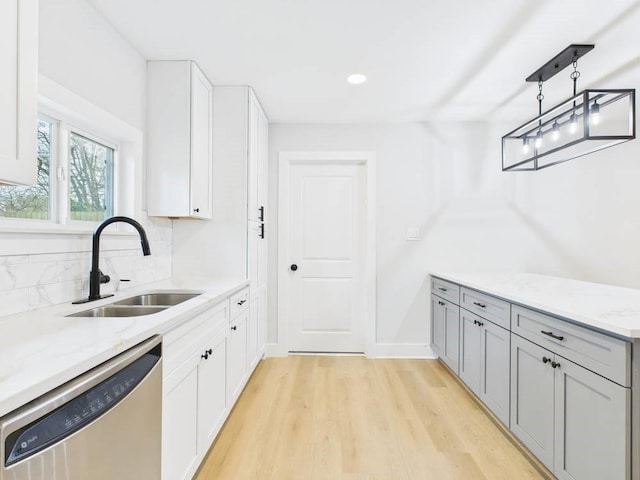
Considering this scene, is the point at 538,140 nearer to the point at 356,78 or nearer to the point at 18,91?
the point at 356,78

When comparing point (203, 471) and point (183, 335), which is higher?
point (183, 335)

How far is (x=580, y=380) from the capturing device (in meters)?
1.46

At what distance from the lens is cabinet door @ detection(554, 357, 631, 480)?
1.26 metres

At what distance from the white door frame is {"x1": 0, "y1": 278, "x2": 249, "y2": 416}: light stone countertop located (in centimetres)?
184

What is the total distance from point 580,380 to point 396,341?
2088 mm

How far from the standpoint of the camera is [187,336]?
1513 millimetres

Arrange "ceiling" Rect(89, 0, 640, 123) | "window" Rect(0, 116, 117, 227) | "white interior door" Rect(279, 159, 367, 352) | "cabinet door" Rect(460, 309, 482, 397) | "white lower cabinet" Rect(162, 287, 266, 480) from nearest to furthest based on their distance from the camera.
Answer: "white lower cabinet" Rect(162, 287, 266, 480) → "window" Rect(0, 116, 117, 227) → "ceiling" Rect(89, 0, 640, 123) → "cabinet door" Rect(460, 309, 482, 397) → "white interior door" Rect(279, 159, 367, 352)

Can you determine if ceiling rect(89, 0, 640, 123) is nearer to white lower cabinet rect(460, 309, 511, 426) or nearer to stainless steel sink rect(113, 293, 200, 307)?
stainless steel sink rect(113, 293, 200, 307)

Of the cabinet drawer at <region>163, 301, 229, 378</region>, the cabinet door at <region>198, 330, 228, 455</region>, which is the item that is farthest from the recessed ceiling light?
the cabinet door at <region>198, 330, 228, 455</region>

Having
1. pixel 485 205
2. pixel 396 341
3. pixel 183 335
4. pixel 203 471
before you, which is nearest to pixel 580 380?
pixel 183 335

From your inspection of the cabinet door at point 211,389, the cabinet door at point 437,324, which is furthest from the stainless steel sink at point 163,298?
the cabinet door at point 437,324

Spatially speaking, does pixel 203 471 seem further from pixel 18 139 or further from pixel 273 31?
pixel 273 31

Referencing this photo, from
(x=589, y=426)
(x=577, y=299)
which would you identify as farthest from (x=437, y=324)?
(x=589, y=426)

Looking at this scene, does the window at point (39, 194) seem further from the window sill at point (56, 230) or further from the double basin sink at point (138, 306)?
the double basin sink at point (138, 306)
